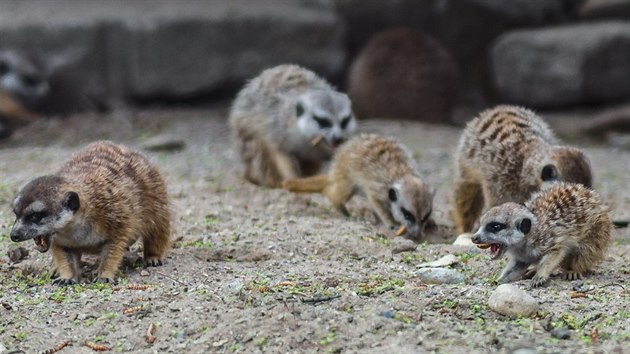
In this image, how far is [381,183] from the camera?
19.6ft

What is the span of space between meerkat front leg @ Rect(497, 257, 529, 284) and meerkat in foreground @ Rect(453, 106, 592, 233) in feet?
2.77

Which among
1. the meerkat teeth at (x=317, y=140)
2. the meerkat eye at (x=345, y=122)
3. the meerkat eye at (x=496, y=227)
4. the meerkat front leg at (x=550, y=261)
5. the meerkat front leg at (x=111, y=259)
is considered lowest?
the meerkat teeth at (x=317, y=140)

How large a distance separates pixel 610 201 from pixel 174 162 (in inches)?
120

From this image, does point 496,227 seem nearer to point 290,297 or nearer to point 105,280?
point 290,297

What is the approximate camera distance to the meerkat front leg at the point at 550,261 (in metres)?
4.15

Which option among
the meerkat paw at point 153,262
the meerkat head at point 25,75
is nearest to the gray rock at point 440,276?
the meerkat paw at point 153,262

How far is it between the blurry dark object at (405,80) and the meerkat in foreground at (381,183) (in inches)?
116

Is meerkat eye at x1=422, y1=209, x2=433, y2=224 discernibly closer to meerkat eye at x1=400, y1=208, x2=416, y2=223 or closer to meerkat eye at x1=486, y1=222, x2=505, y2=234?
meerkat eye at x1=400, y1=208, x2=416, y2=223

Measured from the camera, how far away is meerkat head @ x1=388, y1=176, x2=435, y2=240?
18.5 feet

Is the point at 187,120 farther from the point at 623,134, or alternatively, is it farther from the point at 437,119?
the point at 623,134

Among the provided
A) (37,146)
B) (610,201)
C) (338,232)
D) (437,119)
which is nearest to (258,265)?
(338,232)

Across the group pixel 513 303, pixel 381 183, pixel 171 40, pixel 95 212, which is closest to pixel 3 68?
pixel 171 40

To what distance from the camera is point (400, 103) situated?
925 cm

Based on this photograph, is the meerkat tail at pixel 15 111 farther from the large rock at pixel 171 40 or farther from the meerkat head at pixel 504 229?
the meerkat head at pixel 504 229
